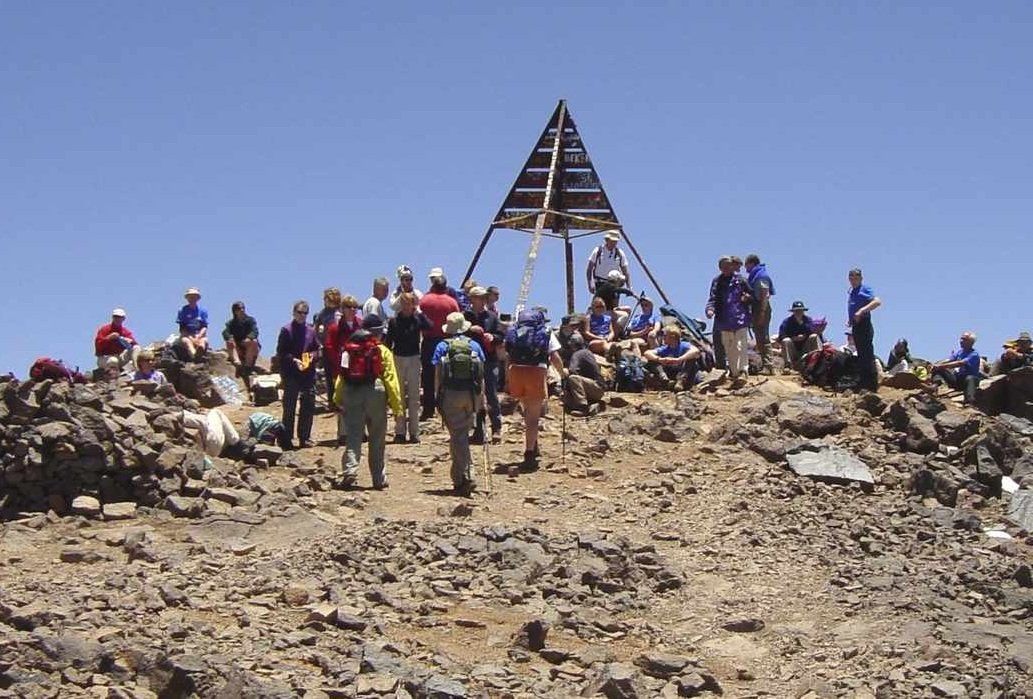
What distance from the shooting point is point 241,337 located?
25.0m

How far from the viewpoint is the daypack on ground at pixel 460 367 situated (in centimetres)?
1731

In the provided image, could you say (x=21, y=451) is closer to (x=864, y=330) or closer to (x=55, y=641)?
(x=55, y=641)

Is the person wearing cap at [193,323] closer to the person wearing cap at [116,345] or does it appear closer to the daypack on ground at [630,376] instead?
the person wearing cap at [116,345]

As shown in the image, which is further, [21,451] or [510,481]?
[510,481]

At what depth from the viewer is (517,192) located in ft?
94.6

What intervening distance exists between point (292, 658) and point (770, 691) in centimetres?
391

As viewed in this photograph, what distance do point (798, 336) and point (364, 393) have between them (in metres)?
10.6

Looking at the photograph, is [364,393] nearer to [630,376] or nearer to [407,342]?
[407,342]

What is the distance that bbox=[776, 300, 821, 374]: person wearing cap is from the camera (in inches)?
1019

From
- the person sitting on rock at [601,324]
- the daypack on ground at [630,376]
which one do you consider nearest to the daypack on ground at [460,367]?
the daypack on ground at [630,376]

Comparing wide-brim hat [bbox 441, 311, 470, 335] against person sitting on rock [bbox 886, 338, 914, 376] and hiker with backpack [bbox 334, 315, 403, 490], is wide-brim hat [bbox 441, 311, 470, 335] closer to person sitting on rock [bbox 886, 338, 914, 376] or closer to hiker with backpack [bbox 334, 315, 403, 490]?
hiker with backpack [bbox 334, 315, 403, 490]

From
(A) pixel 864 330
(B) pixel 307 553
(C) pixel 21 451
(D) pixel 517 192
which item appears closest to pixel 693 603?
(B) pixel 307 553

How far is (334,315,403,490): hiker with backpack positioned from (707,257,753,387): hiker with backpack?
23.6ft

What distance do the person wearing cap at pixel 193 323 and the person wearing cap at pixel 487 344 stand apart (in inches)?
213
